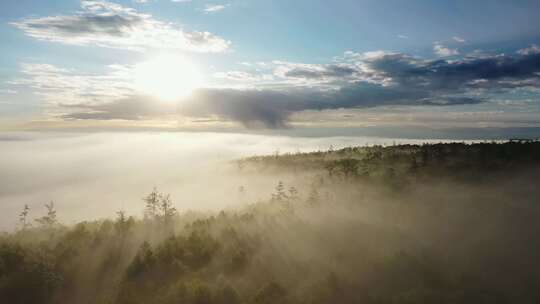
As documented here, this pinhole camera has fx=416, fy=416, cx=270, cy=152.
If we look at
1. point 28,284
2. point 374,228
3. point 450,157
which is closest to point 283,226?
point 374,228

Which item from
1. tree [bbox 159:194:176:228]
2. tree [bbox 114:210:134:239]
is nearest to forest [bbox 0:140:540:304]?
tree [bbox 114:210:134:239]

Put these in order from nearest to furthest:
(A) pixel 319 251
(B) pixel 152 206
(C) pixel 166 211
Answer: (A) pixel 319 251 < (C) pixel 166 211 < (B) pixel 152 206

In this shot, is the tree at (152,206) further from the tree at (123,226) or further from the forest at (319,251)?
the tree at (123,226)

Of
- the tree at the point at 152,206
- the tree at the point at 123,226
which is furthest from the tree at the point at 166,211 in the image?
the tree at the point at 123,226

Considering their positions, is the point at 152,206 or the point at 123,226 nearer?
the point at 123,226

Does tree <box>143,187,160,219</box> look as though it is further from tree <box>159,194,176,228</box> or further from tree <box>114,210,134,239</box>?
tree <box>114,210,134,239</box>

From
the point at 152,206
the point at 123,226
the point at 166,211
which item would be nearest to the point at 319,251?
the point at 166,211

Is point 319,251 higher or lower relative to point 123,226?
higher

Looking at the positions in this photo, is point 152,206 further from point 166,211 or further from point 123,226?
point 123,226

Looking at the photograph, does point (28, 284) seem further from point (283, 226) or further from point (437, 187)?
point (437, 187)
